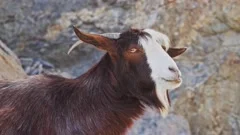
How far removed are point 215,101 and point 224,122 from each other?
20cm

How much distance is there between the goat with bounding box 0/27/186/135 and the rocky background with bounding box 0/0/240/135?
1.88m

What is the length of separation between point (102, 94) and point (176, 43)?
245cm

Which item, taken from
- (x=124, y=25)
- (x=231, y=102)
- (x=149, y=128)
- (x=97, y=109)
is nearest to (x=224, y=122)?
(x=231, y=102)

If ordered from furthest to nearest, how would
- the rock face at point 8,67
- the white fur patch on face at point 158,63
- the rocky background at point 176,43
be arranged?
the rocky background at point 176,43
the rock face at point 8,67
the white fur patch on face at point 158,63

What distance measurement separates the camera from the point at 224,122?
546 centimetres

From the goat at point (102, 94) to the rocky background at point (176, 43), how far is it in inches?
73.9

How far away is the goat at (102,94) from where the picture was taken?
313 centimetres

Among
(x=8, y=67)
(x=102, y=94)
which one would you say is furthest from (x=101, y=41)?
(x=8, y=67)

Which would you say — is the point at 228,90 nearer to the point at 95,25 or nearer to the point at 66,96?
the point at 95,25

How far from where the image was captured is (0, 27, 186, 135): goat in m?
3.13

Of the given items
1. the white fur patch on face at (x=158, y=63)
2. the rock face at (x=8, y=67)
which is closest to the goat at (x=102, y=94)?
the white fur patch on face at (x=158, y=63)

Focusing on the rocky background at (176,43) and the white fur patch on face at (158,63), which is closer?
the white fur patch on face at (158,63)

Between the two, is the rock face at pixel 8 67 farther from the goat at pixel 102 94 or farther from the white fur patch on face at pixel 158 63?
the white fur patch on face at pixel 158 63

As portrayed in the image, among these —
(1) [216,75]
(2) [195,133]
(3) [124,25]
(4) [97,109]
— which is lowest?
(2) [195,133]
